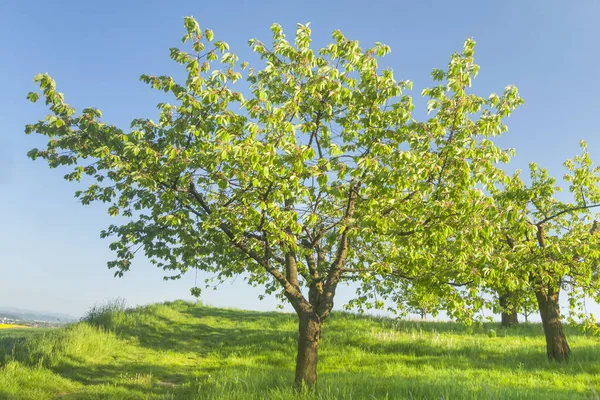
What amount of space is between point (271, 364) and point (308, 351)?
6509mm

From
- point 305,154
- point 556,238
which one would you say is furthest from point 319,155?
point 556,238

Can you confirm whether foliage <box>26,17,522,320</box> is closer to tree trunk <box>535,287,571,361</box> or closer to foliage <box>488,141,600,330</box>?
foliage <box>488,141,600,330</box>

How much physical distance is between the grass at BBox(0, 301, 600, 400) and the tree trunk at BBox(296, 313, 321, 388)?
0.46 metres

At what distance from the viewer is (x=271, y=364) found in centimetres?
1803

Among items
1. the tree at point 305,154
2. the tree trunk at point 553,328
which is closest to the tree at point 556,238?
the tree trunk at point 553,328

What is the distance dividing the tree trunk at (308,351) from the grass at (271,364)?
0.46 metres

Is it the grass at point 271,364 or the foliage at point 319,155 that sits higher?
the foliage at point 319,155

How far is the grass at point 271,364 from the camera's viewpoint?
11.7 meters

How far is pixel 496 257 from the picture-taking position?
387 inches

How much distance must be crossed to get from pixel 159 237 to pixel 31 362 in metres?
7.14

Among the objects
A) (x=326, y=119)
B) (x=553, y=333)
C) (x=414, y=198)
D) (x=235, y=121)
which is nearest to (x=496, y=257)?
(x=414, y=198)

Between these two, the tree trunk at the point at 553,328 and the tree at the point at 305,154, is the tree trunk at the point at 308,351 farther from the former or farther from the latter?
the tree trunk at the point at 553,328

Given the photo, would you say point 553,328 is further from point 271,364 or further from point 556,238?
point 271,364

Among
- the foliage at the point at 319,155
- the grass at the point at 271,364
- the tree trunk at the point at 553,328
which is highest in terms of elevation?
the foliage at the point at 319,155
